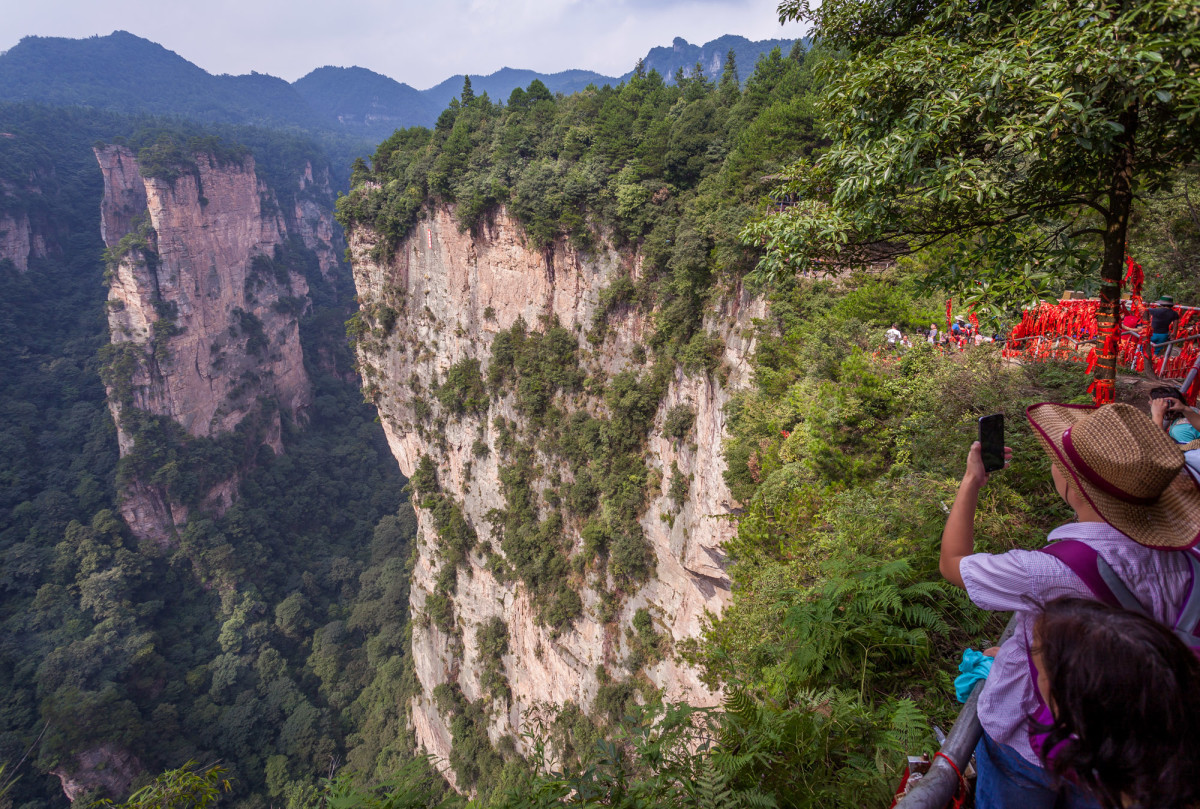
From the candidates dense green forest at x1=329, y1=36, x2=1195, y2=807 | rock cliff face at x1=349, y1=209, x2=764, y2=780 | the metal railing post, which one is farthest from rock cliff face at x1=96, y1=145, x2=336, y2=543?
the metal railing post

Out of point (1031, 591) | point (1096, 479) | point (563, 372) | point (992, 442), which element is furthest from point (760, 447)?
point (563, 372)

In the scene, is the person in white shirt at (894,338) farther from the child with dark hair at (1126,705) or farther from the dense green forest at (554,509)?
the child with dark hair at (1126,705)

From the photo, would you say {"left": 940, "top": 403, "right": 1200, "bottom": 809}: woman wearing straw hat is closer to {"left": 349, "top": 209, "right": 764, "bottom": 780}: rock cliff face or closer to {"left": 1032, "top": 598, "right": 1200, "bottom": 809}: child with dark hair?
{"left": 1032, "top": 598, "right": 1200, "bottom": 809}: child with dark hair

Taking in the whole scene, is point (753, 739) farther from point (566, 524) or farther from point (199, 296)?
point (199, 296)

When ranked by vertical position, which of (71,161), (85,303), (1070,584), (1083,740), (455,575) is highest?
(71,161)

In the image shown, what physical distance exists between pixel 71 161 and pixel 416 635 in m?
68.8

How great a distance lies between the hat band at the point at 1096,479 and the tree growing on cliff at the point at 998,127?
205 cm

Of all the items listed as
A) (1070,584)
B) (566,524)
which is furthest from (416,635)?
(1070,584)

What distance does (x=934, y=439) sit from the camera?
217 inches

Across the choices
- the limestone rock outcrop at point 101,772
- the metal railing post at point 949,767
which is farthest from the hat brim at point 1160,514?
the limestone rock outcrop at point 101,772

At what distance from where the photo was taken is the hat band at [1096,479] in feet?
5.54

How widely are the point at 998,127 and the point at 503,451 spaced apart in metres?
23.1

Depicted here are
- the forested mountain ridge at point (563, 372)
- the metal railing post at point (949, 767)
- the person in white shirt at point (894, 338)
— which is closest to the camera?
the metal railing post at point (949, 767)

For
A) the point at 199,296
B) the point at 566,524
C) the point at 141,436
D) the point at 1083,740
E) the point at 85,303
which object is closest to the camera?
the point at 1083,740
